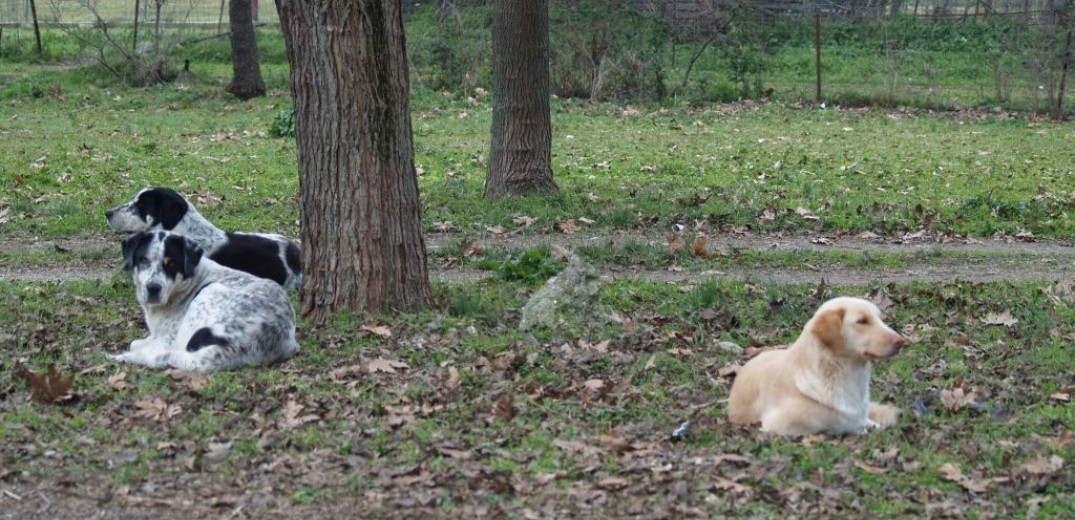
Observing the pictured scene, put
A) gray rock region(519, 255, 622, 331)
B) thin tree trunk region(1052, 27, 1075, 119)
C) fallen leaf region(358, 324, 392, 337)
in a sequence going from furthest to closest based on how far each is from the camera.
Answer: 1. thin tree trunk region(1052, 27, 1075, 119)
2. gray rock region(519, 255, 622, 331)
3. fallen leaf region(358, 324, 392, 337)

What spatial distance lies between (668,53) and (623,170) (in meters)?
14.9

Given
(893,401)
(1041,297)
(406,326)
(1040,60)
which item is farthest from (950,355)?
Answer: (1040,60)

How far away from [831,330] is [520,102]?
325 inches

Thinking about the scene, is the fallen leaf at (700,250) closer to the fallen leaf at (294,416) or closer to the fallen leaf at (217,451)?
the fallen leaf at (294,416)

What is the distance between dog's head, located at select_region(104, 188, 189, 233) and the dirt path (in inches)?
42.0

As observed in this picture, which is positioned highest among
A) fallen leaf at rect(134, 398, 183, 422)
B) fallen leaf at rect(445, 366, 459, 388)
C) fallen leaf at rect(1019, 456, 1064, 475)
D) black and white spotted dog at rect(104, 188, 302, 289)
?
A: black and white spotted dog at rect(104, 188, 302, 289)

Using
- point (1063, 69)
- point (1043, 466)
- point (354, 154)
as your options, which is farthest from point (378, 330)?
point (1063, 69)

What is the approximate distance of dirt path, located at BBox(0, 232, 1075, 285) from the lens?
35.9ft

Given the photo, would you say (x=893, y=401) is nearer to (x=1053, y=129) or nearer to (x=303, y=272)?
(x=303, y=272)

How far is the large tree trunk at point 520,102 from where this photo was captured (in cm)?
1385

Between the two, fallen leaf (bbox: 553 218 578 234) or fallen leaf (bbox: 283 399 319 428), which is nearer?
fallen leaf (bbox: 283 399 319 428)

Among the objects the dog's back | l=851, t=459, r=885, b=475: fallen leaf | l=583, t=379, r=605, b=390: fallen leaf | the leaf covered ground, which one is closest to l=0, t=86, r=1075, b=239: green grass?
the leaf covered ground

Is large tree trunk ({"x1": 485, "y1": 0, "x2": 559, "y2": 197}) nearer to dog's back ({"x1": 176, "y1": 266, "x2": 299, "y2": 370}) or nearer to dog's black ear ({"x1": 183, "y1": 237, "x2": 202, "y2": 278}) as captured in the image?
dog's black ear ({"x1": 183, "y1": 237, "x2": 202, "y2": 278})

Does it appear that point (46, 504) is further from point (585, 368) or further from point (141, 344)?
point (585, 368)
